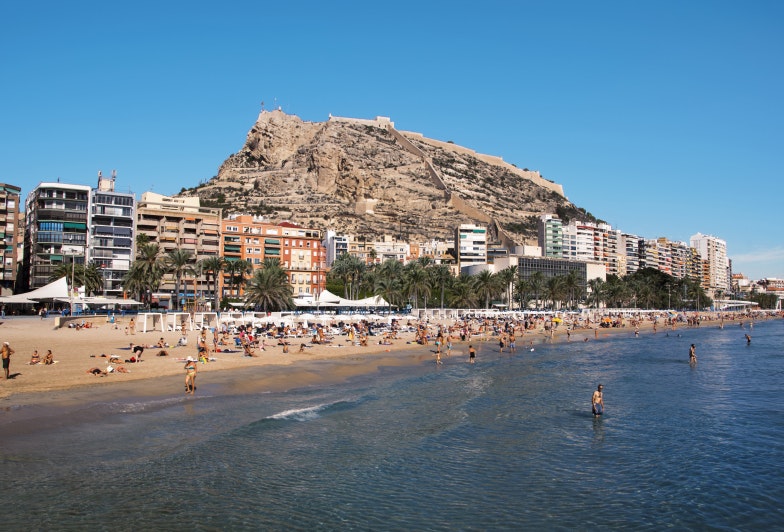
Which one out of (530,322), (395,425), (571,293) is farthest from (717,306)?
(395,425)

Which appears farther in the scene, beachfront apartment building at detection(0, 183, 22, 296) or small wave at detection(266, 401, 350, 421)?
beachfront apartment building at detection(0, 183, 22, 296)

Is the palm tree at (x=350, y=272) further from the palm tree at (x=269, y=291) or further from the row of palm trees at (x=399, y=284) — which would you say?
the palm tree at (x=269, y=291)

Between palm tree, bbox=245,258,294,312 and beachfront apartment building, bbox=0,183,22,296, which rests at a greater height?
beachfront apartment building, bbox=0,183,22,296

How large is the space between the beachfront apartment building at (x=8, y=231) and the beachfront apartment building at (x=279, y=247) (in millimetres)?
29168

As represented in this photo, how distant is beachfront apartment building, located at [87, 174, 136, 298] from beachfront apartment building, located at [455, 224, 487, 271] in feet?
266

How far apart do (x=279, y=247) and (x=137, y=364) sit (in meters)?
73.9

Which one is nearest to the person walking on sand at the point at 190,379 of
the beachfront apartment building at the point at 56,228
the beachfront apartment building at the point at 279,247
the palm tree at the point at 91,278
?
the palm tree at the point at 91,278

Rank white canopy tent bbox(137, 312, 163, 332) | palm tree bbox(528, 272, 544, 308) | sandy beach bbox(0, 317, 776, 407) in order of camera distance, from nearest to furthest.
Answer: sandy beach bbox(0, 317, 776, 407), white canopy tent bbox(137, 312, 163, 332), palm tree bbox(528, 272, 544, 308)

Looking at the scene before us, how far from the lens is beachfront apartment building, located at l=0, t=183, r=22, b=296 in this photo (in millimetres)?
76562

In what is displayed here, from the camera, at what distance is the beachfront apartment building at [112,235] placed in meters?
80.3

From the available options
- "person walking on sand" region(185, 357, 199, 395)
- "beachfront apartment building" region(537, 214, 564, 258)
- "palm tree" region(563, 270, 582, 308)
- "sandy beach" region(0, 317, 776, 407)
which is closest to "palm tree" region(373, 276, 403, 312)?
"sandy beach" region(0, 317, 776, 407)

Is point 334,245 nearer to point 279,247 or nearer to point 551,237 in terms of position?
point 279,247

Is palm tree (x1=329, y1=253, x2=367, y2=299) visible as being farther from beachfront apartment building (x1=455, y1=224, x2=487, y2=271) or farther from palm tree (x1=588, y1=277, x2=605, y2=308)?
palm tree (x1=588, y1=277, x2=605, y2=308)

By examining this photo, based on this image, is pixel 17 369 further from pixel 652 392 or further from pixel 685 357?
pixel 685 357
